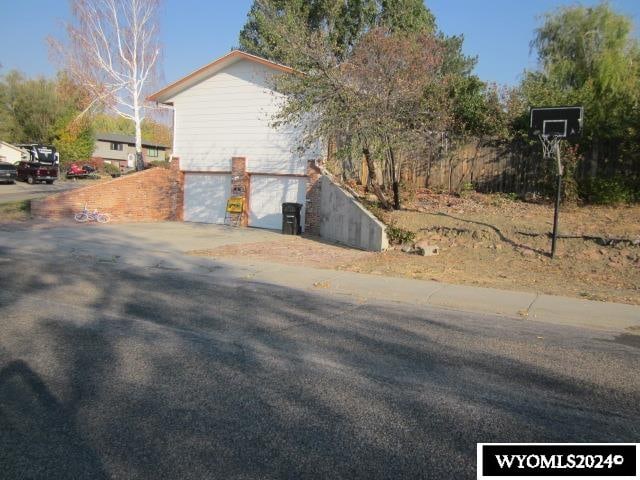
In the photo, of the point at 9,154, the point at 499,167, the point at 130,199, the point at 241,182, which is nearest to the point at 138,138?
the point at 130,199

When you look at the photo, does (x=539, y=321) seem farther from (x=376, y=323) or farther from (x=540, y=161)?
(x=540, y=161)

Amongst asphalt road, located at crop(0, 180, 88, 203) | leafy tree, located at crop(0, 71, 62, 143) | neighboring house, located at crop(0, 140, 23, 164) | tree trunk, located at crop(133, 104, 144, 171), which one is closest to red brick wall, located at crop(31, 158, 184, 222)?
tree trunk, located at crop(133, 104, 144, 171)

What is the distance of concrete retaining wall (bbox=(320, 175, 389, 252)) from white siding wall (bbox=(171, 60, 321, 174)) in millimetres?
1858

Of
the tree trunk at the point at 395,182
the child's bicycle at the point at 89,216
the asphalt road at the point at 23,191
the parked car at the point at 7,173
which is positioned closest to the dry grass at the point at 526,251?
the tree trunk at the point at 395,182

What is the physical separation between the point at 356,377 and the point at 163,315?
11.2ft

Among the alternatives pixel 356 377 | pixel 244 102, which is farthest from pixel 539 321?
pixel 244 102

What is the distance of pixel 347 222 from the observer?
15797 mm

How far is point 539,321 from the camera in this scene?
809cm

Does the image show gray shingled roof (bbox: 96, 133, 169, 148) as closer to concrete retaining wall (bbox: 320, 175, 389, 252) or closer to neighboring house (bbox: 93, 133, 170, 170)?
neighboring house (bbox: 93, 133, 170, 170)

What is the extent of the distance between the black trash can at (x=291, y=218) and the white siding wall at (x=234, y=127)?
157 cm

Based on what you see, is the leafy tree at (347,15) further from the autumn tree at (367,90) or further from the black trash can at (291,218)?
the autumn tree at (367,90)

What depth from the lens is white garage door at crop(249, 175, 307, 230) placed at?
1952 centimetres

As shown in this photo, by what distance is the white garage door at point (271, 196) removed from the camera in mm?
19516

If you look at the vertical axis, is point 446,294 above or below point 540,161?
below
